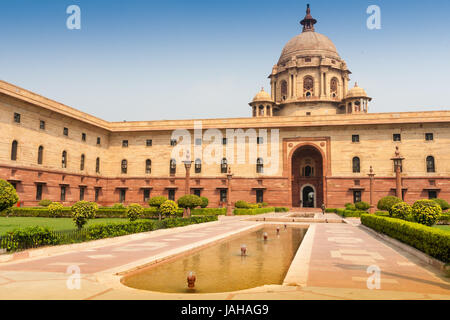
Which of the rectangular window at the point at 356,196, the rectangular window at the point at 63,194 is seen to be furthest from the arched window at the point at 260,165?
the rectangular window at the point at 63,194

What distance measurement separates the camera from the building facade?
3136 centimetres

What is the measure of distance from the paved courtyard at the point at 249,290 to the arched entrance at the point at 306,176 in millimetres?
30015

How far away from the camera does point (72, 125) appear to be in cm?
3516

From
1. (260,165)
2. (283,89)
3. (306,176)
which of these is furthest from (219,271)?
(283,89)

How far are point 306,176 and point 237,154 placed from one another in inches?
384

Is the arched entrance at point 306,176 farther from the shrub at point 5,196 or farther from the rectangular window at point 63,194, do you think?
the shrub at point 5,196

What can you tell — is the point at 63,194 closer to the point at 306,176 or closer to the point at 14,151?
the point at 14,151

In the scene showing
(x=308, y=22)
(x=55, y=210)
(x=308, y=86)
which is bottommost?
(x=55, y=210)

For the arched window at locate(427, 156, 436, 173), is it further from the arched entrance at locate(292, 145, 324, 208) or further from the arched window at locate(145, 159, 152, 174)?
the arched window at locate(145, 159, 152, 174)

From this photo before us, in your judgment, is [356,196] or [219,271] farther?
[356,196]

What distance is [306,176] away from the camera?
42.4m

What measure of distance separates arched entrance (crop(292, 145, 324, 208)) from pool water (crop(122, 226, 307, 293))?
30252 millimetres

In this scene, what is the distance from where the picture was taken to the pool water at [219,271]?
686 centimetres
